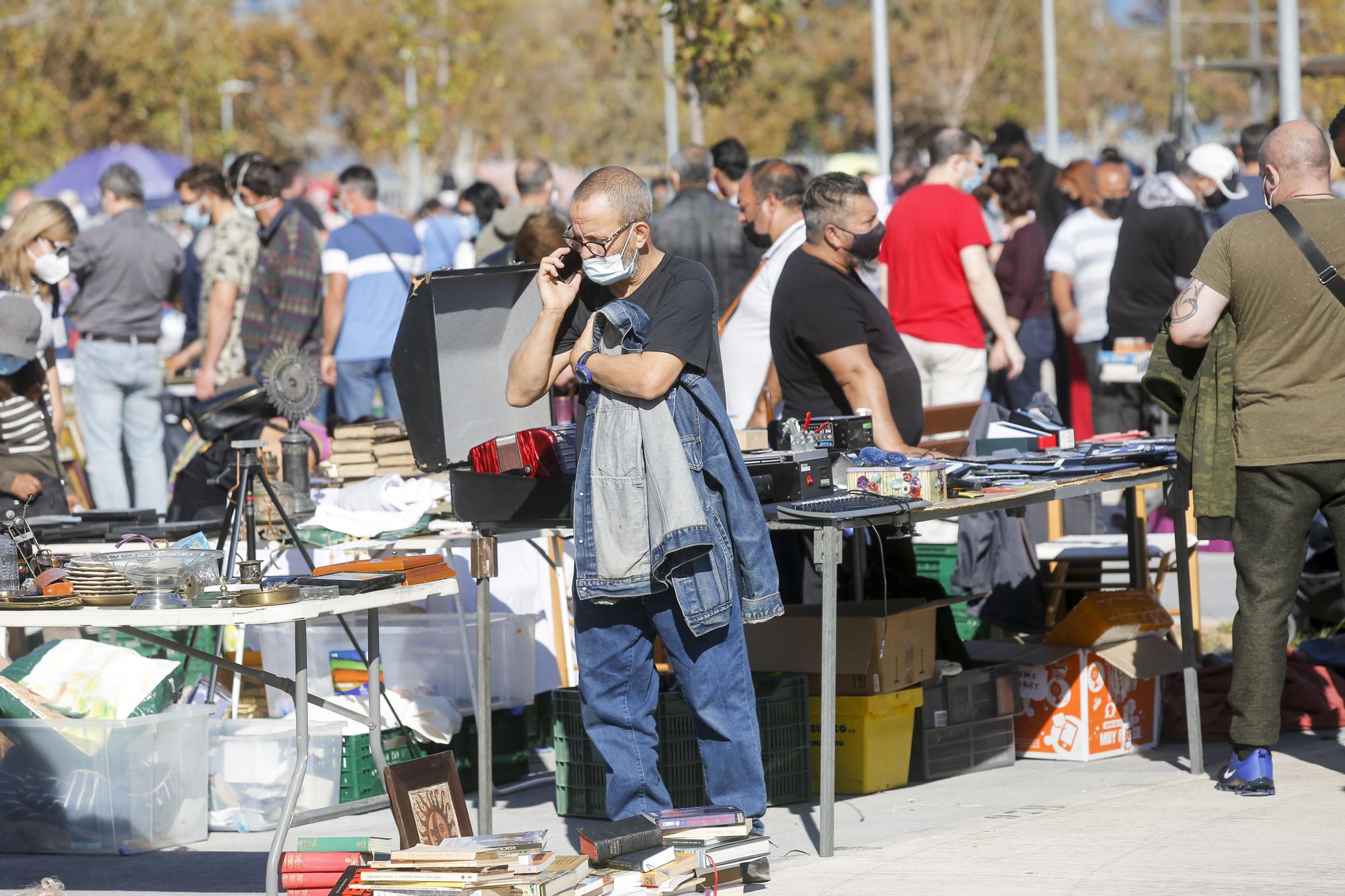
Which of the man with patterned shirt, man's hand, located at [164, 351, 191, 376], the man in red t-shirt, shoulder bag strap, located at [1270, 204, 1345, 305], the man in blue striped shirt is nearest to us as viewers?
shoulder bag strap, located at [1270, 204, 1345, 305]

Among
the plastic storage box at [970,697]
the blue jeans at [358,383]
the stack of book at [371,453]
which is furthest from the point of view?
the blue jeans at [358,383]

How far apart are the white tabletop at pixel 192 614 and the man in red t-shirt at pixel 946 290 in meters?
4.80

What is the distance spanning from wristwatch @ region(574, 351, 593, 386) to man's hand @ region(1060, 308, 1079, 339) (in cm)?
679

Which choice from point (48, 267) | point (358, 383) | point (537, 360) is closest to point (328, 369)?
point (358, 383)

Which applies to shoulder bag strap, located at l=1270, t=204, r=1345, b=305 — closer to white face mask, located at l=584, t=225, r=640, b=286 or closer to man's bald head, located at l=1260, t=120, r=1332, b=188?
man's bald head, located at l=1260, t=120, r=1332, b=188

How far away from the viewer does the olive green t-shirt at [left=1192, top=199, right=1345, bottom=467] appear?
528 centimetres

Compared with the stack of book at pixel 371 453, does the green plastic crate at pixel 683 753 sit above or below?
below

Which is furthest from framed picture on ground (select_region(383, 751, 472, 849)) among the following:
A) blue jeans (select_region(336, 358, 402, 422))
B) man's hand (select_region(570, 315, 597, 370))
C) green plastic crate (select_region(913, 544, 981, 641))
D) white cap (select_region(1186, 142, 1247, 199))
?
white cap (select_region(1186, 142, 1247, 199))

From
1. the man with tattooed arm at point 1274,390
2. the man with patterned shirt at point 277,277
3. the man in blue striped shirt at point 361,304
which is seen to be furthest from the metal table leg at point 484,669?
the man in blue striped shirt at point 361,304

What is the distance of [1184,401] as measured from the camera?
5.63 m

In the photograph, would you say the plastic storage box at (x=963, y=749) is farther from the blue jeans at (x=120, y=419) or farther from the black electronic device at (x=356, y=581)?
the blue jeans at (x=120, y=419)

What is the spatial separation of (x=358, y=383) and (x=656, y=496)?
21.1 ft

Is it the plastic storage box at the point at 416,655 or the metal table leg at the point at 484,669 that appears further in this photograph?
the plastic storage box at the point at 416,655

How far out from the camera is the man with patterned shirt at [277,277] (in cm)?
917
